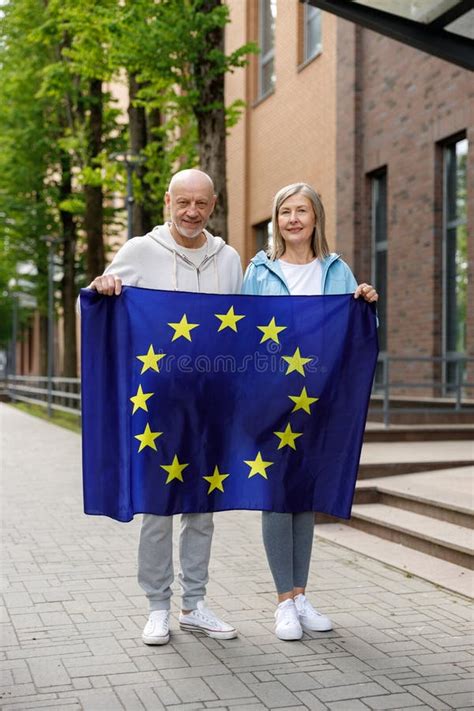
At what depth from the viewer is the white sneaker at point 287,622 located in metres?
5.06

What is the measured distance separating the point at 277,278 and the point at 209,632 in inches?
68.7

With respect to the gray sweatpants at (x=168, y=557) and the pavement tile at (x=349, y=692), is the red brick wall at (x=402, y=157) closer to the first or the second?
the gray sweatpants at (x=168, y=557)

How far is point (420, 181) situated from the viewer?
16922 mm

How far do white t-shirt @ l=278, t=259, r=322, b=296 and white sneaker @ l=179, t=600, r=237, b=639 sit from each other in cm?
161

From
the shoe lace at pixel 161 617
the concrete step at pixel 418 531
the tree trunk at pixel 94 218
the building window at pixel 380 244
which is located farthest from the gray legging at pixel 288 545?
the tree trunk at pixel 94 218

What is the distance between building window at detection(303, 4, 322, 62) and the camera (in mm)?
21766

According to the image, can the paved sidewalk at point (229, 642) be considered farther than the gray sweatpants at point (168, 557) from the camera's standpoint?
No

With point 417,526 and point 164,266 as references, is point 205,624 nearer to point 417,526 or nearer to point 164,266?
point 164,266

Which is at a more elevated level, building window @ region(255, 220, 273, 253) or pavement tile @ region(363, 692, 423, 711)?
building window @ region(255, 220, 273, 253)

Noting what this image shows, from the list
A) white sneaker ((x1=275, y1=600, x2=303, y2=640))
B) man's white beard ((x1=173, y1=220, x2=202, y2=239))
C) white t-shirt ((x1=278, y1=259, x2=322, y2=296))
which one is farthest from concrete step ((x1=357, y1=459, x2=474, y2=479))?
man's white beard ((x1=173, y1=220, x2=202, y2=239))

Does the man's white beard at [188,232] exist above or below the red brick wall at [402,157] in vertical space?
below

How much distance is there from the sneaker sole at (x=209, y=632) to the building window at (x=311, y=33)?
17900 mm

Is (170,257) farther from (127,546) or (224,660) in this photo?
(127,546)

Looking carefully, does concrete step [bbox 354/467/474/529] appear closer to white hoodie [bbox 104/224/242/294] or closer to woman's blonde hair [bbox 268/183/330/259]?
woman's blonde hair [bbox 268/183/330/259]
